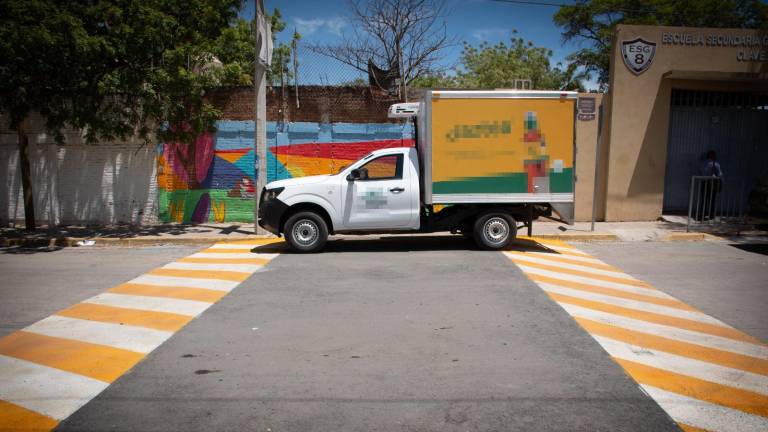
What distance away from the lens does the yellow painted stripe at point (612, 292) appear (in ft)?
23.0

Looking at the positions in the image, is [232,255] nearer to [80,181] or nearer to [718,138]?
[80,181]

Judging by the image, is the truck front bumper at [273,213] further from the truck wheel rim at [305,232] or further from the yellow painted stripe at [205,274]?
the yellow painted stripe at [205,274]

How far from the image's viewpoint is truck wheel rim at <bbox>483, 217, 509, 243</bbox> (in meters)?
10.5

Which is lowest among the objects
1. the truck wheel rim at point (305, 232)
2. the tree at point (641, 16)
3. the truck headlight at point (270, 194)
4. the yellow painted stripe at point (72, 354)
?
the yellow painted stripe at point (72, 354)

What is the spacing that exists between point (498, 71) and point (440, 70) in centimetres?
3256

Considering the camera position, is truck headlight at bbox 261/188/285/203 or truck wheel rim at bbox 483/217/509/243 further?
truck wheel rim at bbox 483/217/509/243

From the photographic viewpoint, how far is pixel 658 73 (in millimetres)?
14398

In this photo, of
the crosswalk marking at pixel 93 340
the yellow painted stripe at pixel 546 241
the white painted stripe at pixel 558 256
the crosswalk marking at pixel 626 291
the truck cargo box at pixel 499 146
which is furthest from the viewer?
the yellow painted stripe at pixel 546 241

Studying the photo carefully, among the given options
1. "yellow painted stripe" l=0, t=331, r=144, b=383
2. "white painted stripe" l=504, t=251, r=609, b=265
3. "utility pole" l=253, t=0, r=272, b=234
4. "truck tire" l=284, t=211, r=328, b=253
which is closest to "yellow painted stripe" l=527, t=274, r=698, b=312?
"white painted stripe" l=504, t=251, r=609, b=265

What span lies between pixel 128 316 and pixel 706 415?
592 cm

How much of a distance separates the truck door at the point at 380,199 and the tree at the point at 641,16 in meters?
17.2

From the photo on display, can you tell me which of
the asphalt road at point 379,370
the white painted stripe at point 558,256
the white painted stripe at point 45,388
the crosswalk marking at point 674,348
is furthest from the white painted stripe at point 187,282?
the white painted stripe at point 558,256

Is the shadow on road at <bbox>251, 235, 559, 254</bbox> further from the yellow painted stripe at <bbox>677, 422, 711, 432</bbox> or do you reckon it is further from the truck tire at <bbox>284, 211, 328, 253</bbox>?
the yellow painted stripe at <bbox>677, 422, 711, 432</bbox>

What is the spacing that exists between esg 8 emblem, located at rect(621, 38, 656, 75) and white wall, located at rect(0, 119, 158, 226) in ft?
41.6
